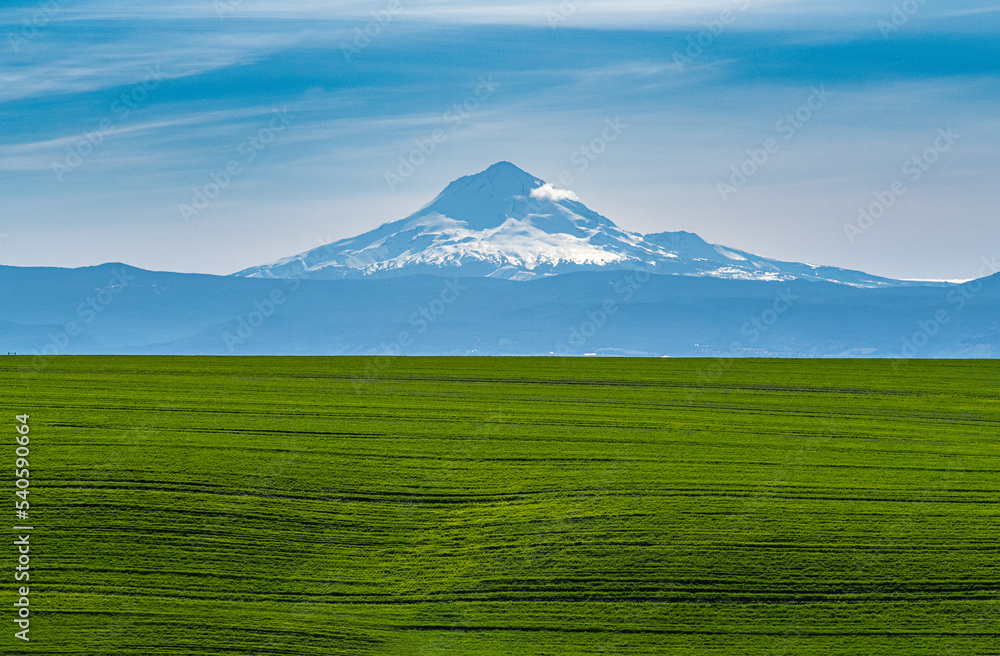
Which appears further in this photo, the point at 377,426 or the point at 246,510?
the point at 377,426

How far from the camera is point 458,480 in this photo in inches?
1216

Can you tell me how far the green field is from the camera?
A: 22.3m

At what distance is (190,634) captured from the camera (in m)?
21.6

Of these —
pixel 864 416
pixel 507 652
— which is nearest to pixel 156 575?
pixel 507 652

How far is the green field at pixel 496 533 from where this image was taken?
73.2ft

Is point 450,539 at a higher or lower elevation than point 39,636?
higher

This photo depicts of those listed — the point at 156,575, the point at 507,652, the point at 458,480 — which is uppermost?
the point at 458,480

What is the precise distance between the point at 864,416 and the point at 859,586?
72.7 feet

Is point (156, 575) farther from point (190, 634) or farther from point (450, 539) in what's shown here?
point (450, 539)

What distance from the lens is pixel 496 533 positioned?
87.3 ft

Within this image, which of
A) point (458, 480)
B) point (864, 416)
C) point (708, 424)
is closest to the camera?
point (458, 480)

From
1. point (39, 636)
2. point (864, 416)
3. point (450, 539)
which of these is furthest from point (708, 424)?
point (39, 636)

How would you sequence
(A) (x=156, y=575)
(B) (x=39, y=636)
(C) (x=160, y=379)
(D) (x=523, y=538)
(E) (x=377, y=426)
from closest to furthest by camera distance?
(B) (x=39, y=636) < (A) (x=156, y=575) < (D) (x=523, y=538) < (E) (x=377, y=426) < (C) (x=160, y=379)

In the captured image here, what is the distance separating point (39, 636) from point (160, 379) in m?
33.0
